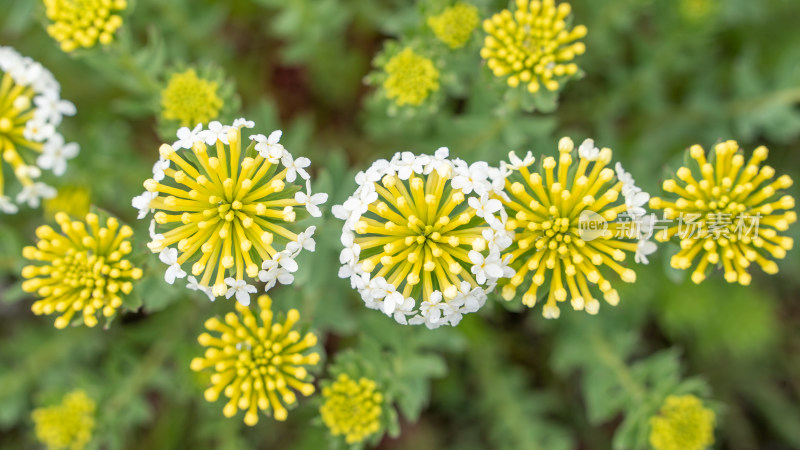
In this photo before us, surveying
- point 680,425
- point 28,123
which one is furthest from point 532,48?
point 28,123

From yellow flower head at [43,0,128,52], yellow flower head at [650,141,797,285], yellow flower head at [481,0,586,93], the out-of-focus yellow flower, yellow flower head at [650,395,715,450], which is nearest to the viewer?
yellow flower head at [650,141,797,285]

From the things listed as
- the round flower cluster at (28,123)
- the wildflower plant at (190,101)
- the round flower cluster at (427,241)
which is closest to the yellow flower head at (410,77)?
the round flower cluster at (427,241)

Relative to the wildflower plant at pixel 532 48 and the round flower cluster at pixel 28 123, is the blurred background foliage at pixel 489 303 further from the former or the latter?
the round flower cluster at pixel 28 123

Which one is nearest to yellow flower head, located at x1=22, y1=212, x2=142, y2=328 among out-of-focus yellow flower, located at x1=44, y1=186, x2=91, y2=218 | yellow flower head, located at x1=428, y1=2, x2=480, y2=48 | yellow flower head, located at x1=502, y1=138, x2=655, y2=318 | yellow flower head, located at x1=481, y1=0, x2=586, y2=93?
out-of-focus yellow flower, located at x1=44, y1=186, x2=91, y2=218

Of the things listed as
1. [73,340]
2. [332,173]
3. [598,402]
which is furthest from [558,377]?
[73,340]

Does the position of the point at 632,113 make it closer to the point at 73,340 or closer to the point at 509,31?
the point at 509,31

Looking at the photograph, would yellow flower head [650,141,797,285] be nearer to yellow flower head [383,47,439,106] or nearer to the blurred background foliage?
the blurred background foliage
